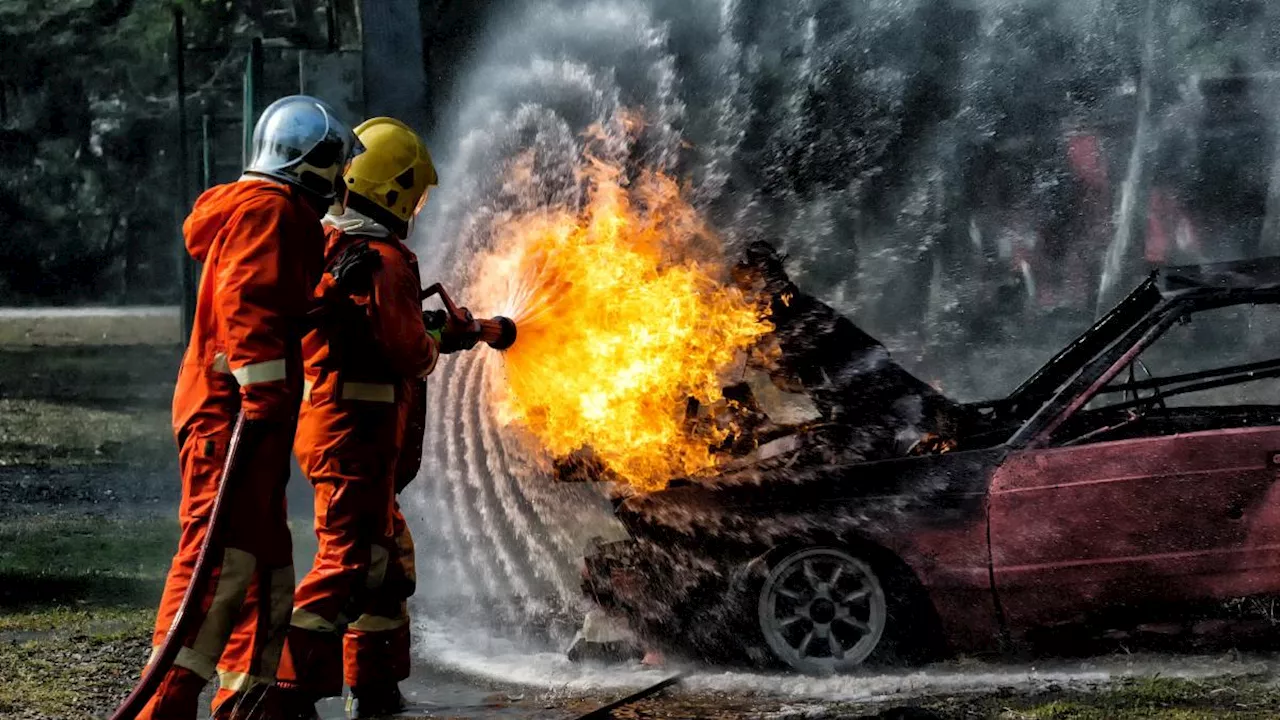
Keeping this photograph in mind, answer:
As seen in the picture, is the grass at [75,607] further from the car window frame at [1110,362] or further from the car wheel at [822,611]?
the car window frame at [1110,362]

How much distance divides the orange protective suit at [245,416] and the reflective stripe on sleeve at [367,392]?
43cm

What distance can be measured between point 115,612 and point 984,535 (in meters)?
4.48

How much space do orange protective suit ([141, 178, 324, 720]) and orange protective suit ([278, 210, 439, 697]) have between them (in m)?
0.27

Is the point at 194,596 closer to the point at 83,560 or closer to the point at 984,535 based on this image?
the point at 984,535

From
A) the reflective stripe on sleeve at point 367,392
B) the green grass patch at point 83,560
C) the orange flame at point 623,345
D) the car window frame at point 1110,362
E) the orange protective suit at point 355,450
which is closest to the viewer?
the orange protective suit at point 355,450

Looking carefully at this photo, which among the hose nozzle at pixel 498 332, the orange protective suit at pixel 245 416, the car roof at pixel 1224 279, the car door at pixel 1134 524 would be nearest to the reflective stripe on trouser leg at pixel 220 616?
the orange protective suit at pixel 245 416

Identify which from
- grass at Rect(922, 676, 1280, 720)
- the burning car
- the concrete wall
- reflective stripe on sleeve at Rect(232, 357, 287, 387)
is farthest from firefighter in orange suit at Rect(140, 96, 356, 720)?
the concrete wall

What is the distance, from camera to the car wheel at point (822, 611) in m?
6.58

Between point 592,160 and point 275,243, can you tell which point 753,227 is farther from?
point 275,243

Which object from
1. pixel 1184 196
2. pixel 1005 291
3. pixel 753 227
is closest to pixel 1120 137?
pixel 1184 196

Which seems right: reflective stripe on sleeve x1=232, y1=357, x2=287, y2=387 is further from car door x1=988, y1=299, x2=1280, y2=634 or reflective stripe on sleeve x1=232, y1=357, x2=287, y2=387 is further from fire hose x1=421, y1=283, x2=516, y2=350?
car door x1=988, y1=299, x2=1280, y2=634

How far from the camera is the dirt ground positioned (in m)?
6.03

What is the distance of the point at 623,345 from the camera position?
7.57 meters

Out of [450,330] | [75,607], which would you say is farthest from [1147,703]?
[75,607]
